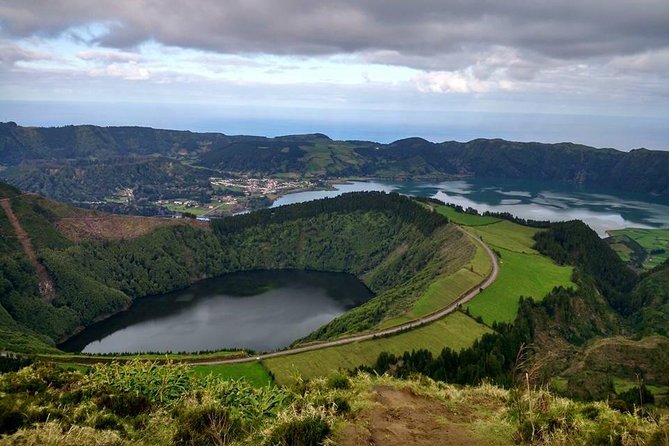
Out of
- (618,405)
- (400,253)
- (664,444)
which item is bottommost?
(400,253)

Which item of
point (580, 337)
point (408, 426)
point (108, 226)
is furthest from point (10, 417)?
point (108, 226)

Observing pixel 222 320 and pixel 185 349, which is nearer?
pixel 185 349

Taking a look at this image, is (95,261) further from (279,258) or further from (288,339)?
(288,339)

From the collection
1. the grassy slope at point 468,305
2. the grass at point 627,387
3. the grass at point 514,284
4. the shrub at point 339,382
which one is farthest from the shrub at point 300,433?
the grass at point 514,284

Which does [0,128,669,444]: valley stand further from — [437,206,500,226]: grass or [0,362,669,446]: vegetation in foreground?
[437,206,500,226]: grass

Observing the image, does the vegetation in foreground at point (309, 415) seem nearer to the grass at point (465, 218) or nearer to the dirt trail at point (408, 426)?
the dirt trail at point (408, 426)

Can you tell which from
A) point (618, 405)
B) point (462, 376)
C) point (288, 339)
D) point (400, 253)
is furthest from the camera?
point (400, 253)

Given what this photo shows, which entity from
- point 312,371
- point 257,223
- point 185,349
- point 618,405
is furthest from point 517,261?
point 257,223
